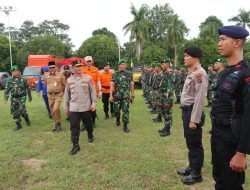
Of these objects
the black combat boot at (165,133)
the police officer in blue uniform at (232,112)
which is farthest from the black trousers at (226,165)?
the black combat boot at (165,133)

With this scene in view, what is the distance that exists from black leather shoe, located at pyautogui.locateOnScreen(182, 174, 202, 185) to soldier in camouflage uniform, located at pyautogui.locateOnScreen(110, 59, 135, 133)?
11.4ft

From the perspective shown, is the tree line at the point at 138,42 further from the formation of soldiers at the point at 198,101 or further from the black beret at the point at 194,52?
the black beret at the point at 194,52

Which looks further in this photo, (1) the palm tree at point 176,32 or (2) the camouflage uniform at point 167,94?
(1) the palm tree at point 176,32

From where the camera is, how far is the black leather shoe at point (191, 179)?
4288 mm

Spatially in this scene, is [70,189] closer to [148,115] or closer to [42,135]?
[42,135]

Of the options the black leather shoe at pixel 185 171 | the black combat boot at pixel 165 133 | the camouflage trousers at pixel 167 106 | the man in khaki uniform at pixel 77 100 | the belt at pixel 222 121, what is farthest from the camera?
the black combat boot at pixel 165 133

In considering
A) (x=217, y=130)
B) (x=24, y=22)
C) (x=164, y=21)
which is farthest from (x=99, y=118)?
(x=24, y=22)

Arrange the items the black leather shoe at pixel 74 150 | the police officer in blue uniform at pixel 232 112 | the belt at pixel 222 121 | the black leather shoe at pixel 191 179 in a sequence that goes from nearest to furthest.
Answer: the police officer in blue uniform at pixel 232 112, the belt at pixel 222 121, the black leather shoe at pixel 191 179, the black leather shoe at pixel 74 150

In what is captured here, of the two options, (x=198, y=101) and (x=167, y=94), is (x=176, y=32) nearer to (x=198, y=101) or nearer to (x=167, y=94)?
(x=167, y=94)

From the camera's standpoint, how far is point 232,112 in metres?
2.63

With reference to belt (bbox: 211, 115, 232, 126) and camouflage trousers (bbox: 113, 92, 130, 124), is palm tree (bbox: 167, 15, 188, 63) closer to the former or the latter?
camouflage trousers (bbox: 113, 92, 130, 124)

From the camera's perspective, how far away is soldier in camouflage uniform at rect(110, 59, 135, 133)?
768 centimetres

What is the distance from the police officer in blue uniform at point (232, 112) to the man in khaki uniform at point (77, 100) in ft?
11.9

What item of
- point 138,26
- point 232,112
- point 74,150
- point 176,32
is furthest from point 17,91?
point 176,32
